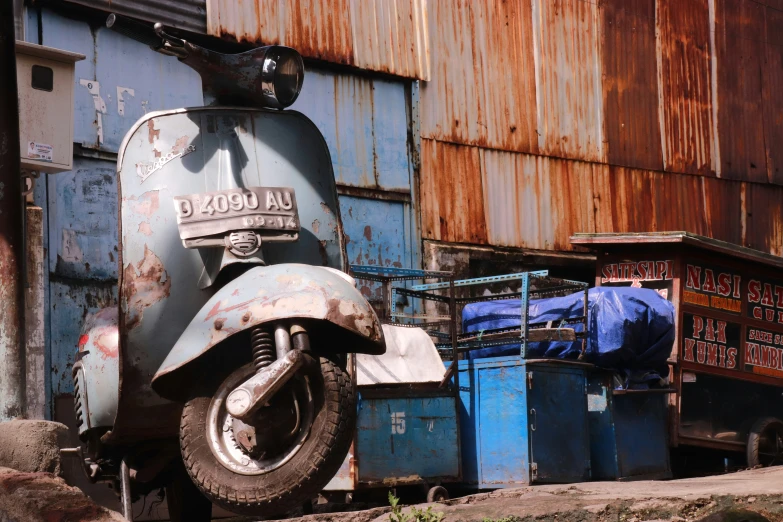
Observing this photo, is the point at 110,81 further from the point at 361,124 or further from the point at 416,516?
the point at 416,516

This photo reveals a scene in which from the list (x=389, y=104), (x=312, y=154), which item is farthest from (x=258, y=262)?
(x=389, y=104)

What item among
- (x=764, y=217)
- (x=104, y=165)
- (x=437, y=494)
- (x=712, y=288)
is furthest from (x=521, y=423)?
(x=764, y=217)

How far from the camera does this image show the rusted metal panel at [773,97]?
15562 mm

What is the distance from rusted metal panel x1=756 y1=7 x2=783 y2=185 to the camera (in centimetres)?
1556

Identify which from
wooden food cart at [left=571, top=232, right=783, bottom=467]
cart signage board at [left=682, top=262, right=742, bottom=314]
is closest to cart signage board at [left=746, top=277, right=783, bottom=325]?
wooden food cart at [left=571, top=232, right=783, bottom=467]

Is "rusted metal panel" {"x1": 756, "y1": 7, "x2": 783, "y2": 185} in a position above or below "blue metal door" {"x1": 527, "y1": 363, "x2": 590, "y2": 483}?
above

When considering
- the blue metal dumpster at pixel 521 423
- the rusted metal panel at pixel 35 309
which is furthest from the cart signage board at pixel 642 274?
the rusted metal panel at pixel 35 309

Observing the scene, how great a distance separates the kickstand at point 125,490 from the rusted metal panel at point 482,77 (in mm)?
8039

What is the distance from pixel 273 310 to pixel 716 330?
8300 millimetres

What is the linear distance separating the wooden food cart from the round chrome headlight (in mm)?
6876

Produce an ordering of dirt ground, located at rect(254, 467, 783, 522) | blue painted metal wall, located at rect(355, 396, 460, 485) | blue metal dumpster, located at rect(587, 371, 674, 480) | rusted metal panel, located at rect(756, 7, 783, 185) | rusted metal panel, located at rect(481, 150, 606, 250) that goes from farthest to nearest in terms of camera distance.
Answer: rusted metal panel, located at rect(756, 7, 783, 185)
rusted metal panel, located at rect(481, 150, 606, 250)
blue metal dumpster, located at rect(587, 371, 674, 480)
blue painted metal wall, located at rect(355, 396, 460, 485)
dirt ground, located at rect(254, 467, 783, 522)

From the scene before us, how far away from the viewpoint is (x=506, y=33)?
13000 mm

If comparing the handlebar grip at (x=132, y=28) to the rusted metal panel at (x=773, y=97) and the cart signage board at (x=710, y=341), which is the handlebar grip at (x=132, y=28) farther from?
the rusted metal panel at (x=773, y=97)

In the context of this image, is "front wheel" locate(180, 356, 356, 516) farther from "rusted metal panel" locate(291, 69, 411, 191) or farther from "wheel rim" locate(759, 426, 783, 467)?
"wheel rim" locate(759, 426, 783, 467)
